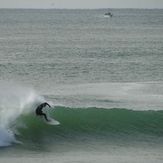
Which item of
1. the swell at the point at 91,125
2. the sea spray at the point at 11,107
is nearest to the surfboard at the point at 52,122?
the swell at the point at 91,125

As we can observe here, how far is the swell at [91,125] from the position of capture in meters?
21.0

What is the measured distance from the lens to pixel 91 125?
2280cm

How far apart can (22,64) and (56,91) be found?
586 inches

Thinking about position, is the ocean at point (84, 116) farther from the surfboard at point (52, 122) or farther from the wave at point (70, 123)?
the surfboard at point (52, 122)

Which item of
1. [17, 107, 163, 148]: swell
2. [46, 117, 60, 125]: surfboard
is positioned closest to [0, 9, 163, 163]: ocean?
[17, 107, 163, 148]: swell

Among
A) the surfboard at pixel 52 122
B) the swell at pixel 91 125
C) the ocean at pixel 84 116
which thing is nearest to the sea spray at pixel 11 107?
the ocean at pixel 84 116

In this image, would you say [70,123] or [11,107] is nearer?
[70,123]

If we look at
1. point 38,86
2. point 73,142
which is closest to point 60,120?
point 73,142

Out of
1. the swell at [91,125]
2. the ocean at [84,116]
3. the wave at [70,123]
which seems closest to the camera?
the ocean at [84,116]

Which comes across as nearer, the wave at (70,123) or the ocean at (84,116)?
the ocean at (84,116)

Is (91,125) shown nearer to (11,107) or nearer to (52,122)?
(52,122)

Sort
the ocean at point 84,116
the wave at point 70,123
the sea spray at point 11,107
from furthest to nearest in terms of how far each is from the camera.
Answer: the wave at point 70,123, the sea spray at point 11,107, the ocean at point 84,116

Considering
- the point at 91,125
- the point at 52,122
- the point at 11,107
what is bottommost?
the point at 52,122

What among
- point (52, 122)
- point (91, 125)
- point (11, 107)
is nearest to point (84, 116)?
point (91, 125)
